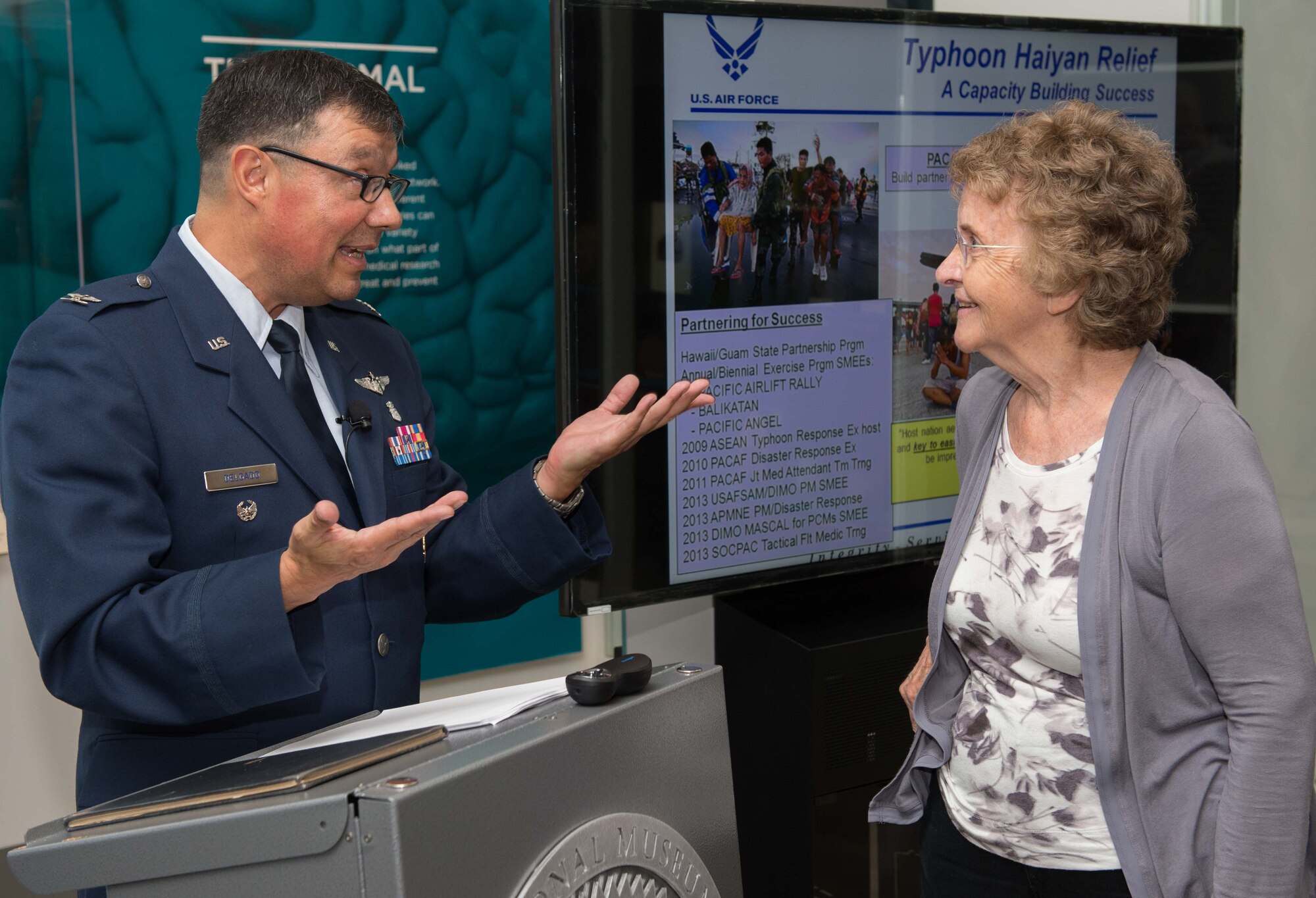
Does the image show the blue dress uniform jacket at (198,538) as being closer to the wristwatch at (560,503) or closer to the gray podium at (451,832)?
the wristwatch at (560,503)

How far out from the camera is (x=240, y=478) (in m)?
1.51

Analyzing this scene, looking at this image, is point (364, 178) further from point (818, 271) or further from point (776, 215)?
point (818, 271)

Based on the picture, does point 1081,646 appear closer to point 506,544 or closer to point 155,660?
point 506,544

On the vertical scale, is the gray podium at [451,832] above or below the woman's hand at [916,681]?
above

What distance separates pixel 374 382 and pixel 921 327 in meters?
1.45

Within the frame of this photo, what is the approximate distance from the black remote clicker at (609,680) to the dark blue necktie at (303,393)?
683 millimetres

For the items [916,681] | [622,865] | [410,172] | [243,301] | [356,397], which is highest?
[410,172]

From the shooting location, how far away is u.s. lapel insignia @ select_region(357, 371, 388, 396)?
1.79 m

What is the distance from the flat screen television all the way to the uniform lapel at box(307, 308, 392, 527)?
613 mm


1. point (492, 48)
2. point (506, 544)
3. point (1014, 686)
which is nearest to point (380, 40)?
point (492, 48)

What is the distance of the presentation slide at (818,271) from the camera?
8.20 feet

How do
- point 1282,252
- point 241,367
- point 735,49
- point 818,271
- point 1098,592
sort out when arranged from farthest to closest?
point 1282,252 → point 818,271 → point 735,49 → point 241,367 → point 1098,592

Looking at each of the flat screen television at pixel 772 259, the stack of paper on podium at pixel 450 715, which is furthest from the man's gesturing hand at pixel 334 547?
the flat screen television at pixel 772 259

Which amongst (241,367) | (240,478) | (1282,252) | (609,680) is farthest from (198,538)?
(1282,252)
